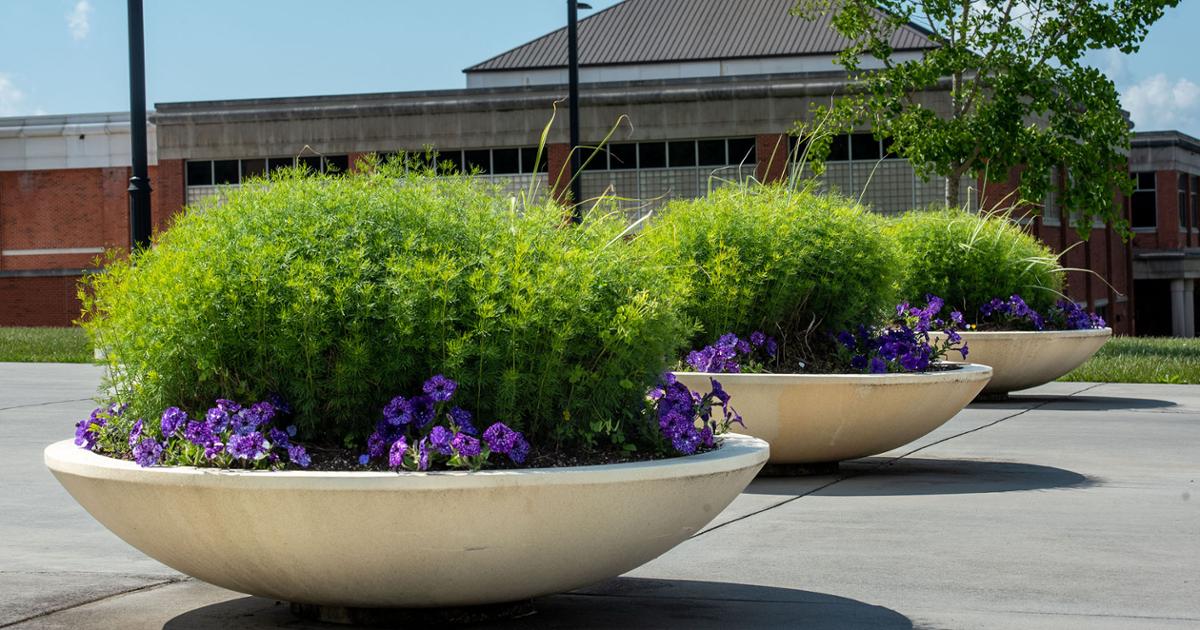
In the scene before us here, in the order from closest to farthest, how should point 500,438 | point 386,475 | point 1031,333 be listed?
point 386,475 → point 500,438 → point 1031,333

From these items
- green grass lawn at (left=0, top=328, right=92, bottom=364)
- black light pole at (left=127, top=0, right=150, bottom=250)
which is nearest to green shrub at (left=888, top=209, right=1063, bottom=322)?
black light pole at (left=127, top=0, right=150, bottom=250)

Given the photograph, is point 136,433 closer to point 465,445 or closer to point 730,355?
point 465,445

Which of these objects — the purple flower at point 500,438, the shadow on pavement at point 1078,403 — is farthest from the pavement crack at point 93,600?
the shadow on pavement at point 1078,403

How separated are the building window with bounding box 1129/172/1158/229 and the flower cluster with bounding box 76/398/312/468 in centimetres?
5750

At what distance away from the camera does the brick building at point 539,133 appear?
40.4m

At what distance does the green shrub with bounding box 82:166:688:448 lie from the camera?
544 centimetres

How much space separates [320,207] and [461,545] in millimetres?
1546

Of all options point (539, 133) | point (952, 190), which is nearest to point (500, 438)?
point (952, 190)

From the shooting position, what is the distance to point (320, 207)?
19.1 ft

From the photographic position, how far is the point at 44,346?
26750mm

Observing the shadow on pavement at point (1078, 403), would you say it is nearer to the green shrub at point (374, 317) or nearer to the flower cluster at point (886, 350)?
the flower cluster at point (886, 350)

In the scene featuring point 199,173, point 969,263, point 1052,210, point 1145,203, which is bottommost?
point 969,263

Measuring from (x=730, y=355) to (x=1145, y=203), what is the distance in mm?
53709

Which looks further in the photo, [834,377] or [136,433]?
[834,377]
